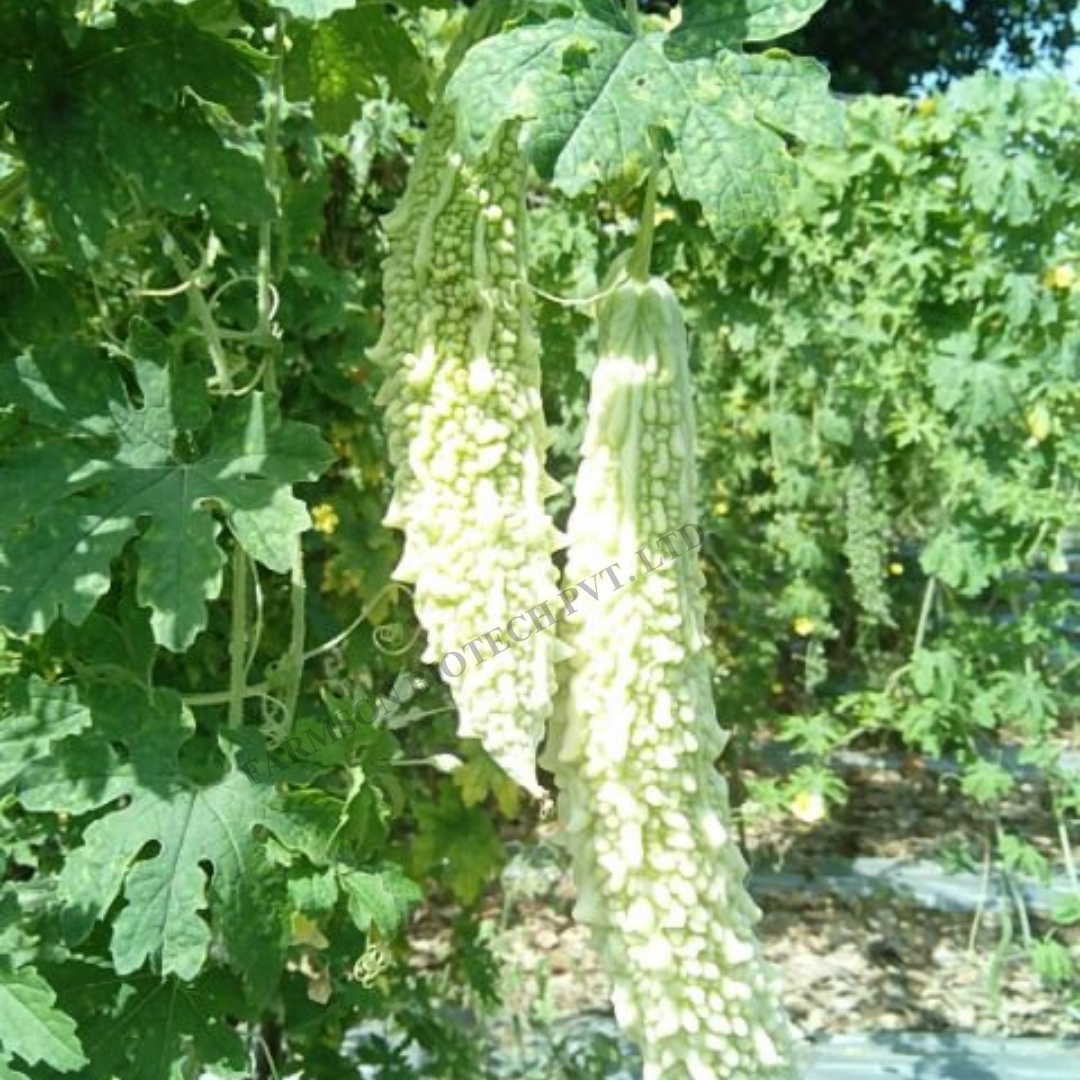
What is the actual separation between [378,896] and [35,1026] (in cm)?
31

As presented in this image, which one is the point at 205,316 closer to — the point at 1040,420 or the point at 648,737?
the point at 648,737

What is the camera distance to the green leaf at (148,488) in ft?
4.03

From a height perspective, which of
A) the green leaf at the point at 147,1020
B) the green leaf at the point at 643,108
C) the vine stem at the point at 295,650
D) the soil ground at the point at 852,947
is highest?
the green leaf at the point at 643,108

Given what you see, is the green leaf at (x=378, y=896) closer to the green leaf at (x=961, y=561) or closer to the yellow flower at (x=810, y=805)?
the green leaf at (x=961, y=561)

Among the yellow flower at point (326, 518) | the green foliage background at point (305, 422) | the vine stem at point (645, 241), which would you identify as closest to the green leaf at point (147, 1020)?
the green foliage background at point (305, 422)

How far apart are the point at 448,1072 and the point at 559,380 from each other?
1.31m

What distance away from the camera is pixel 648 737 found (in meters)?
1.21

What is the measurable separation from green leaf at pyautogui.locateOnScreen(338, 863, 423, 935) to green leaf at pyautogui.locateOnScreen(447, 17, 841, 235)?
698mm

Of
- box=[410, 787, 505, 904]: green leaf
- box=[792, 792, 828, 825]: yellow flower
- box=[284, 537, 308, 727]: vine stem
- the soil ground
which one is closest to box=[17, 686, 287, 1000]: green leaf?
box=[284, 537, 308, 727]: vine stem

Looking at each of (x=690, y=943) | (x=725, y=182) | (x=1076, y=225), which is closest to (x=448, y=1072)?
(x=690, y=943)

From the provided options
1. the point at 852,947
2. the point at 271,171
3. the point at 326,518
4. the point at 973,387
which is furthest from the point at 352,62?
the point at 852,947

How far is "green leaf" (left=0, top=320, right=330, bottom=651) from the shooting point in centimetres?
123

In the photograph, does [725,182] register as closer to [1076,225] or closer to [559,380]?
[559,380]

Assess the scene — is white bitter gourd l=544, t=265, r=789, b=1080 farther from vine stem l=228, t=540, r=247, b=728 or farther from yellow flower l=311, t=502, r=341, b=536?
yellow flower l=311, t=502, r=341, b=536
